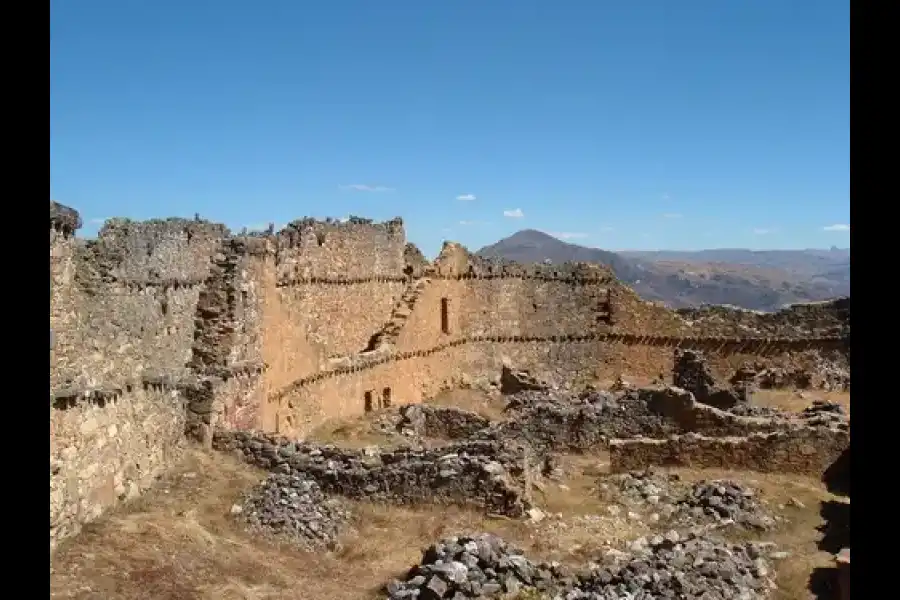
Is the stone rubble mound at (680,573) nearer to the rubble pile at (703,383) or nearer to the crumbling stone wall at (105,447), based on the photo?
the crumbling stone wall at (105,447)

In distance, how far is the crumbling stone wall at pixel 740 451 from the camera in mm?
17484

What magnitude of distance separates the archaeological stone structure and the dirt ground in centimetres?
58

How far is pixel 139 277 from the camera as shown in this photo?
66.8 feet

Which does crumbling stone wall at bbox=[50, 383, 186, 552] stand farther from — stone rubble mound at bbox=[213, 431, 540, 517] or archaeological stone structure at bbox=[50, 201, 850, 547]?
stone rubble mound at bbox=[213, 431, 540, 517]

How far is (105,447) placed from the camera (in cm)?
1084

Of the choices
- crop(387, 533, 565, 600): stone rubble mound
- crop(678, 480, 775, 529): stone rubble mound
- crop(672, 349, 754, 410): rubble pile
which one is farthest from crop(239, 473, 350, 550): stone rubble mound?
crop(672, 349, 754, 410): rubble pile

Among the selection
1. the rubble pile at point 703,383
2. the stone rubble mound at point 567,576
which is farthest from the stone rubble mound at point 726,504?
the rubble pile at point 703,383

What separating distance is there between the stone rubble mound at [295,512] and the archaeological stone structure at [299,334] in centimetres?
166

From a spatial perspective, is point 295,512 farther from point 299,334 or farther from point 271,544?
point 299,334

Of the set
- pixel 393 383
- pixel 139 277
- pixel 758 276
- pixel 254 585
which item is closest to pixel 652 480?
pixel 254 585

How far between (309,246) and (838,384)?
1882 cm

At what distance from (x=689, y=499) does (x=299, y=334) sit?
1053 cm
